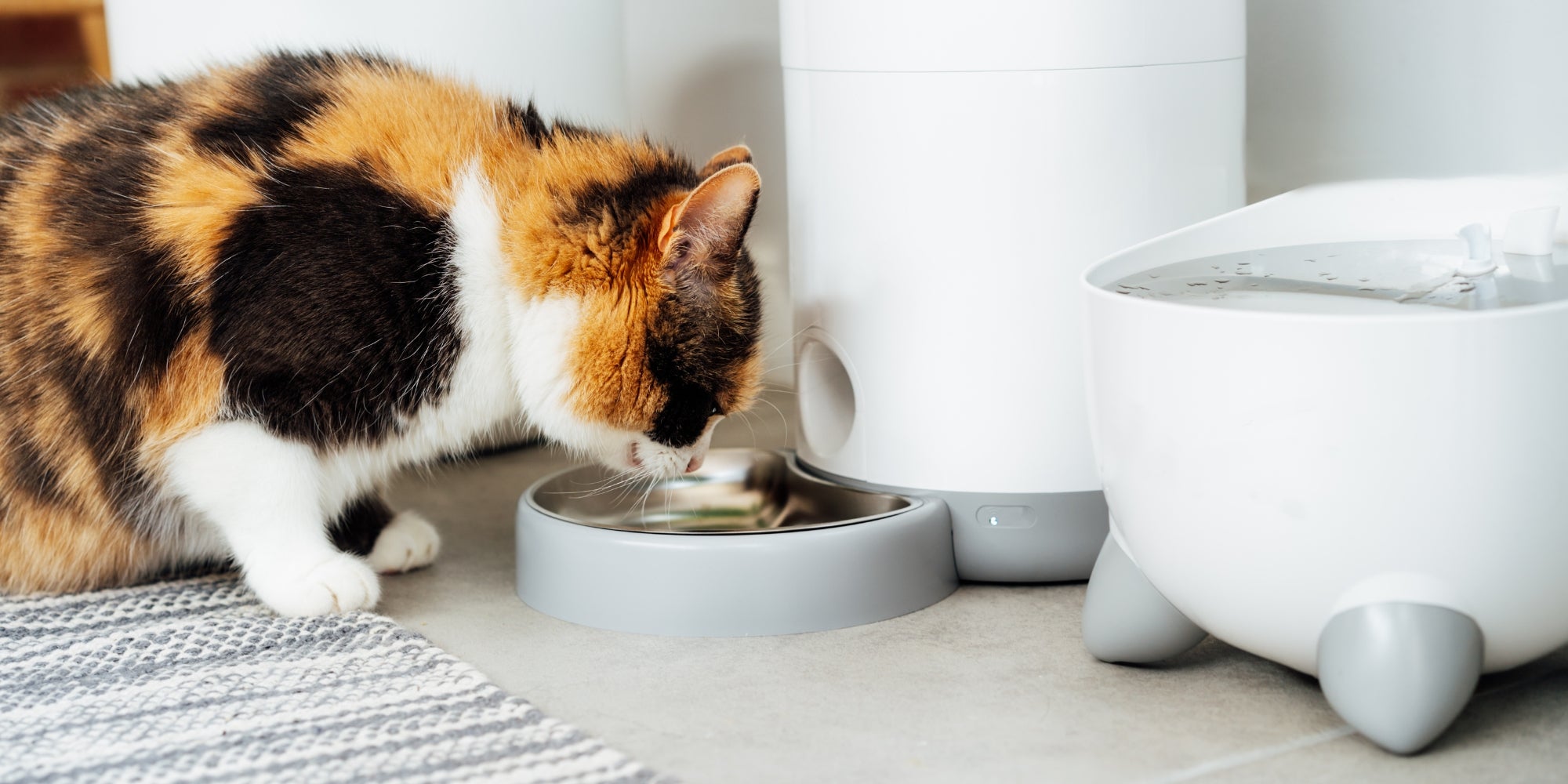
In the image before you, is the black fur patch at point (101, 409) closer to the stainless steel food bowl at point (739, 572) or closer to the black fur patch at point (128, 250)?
the black fur patch at point (128, 250)

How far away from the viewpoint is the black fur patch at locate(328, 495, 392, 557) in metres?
1.43

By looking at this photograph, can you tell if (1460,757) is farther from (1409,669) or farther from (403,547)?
(403,547)

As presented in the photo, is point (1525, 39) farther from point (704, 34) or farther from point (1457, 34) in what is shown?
point (704, 34)

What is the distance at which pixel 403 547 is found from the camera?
1.44 meters

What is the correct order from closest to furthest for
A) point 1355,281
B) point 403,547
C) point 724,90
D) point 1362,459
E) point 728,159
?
point 1362,459 < point 1355,281 < point 728,159 < point 403,547 < point 724,90

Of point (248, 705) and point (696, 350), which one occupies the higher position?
point (696, 350)

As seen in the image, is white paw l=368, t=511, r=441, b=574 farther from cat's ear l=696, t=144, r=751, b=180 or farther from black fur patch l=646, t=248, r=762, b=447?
cat's ear l=696, t=144, r=751, b=180

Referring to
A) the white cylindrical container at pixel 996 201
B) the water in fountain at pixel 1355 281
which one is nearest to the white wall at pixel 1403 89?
the white cylindrical container at pixel 996 201

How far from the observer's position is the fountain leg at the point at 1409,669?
89 cm

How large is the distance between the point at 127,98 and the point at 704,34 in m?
1.18

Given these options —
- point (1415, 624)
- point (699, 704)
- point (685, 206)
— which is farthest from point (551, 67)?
point (1415, 624)

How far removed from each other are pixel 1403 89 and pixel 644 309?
0.92m

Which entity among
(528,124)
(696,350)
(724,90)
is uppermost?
(724,90)

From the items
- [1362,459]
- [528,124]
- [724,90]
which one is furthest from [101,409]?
[724,90]
